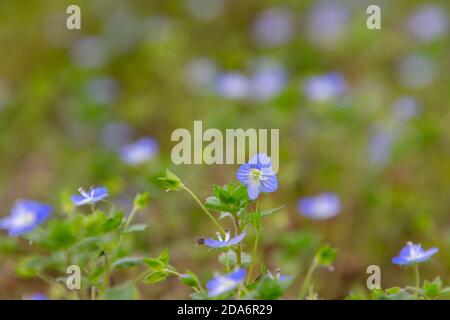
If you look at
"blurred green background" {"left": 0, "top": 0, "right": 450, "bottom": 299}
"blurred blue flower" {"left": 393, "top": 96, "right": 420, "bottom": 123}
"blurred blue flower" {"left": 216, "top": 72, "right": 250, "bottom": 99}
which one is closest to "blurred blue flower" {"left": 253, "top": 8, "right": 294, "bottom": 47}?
"blurred green background" {"left": 0, "top": 0, "right": 450, "bottom": 299}

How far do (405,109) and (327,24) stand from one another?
76cm

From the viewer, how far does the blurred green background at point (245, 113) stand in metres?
2.00

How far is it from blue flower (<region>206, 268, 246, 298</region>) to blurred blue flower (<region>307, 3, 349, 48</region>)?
6.53 feet

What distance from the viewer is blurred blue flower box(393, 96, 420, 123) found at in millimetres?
2469

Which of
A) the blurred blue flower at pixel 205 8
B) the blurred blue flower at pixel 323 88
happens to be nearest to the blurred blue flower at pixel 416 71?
the blurred blue flower at pixel 323 88

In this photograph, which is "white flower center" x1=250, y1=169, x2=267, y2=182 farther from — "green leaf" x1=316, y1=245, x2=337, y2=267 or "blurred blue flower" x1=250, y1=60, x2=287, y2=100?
"blurred blue flower" x1=250, y1=60, x2=287, y2=100

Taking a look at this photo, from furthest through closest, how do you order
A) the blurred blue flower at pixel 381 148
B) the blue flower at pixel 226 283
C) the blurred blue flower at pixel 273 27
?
the blurred blue flower at pixel 273 27 < the blurred blue flower at pixel 381 148 < the blue flower at pixel 226 283

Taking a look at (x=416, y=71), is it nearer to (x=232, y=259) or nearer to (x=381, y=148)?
(x=381, y=148)

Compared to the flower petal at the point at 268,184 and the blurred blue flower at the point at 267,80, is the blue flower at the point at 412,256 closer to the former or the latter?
the flower petal at the point at 268,184

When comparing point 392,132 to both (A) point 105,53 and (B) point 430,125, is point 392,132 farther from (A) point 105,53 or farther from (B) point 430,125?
(A) point 105,53

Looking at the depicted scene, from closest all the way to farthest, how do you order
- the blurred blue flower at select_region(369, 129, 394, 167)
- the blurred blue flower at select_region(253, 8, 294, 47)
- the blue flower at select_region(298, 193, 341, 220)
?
the blue flower at select_region(298, 193, 341, 220), the blurred blue flower at select_region(369, 129, 394, 167), the blurred blue flower at select_region(253, 8, 294, 47)

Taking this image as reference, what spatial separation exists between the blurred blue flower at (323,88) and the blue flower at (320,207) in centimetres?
44

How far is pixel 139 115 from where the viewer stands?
2693 mm

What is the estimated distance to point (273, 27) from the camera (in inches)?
127
